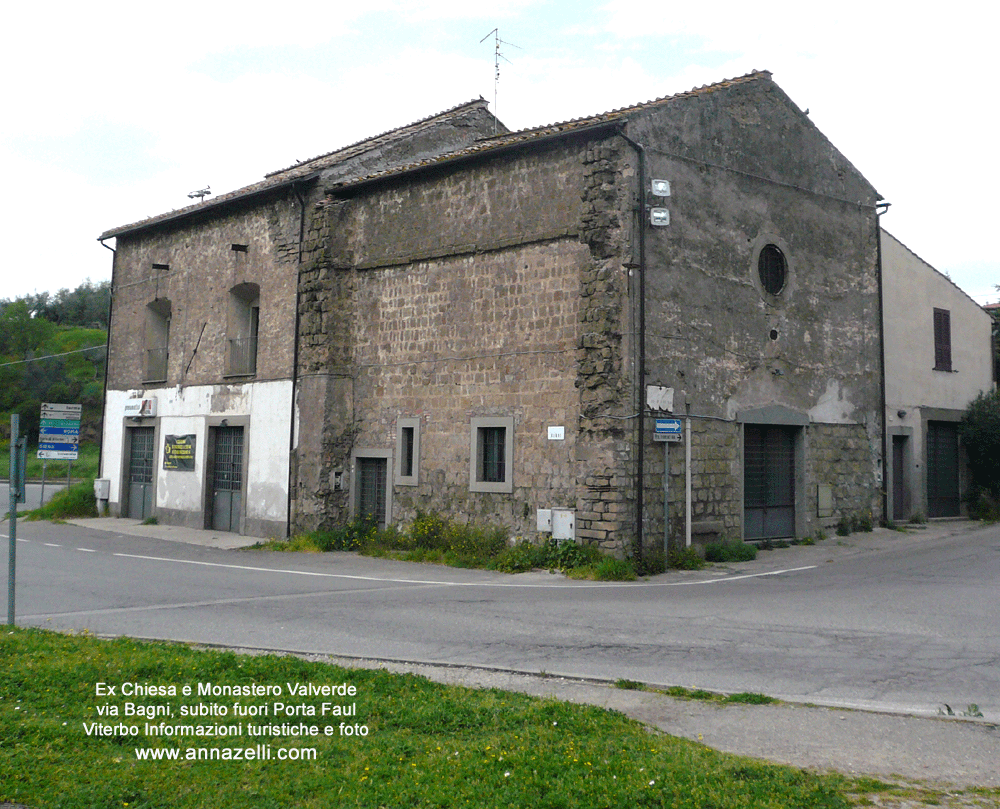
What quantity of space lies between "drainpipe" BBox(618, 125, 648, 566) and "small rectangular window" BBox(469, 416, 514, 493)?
2.59 metres

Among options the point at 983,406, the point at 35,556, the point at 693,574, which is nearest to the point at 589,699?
the point at 693,574

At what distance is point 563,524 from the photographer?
14.9 meters

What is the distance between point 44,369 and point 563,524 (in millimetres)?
51914

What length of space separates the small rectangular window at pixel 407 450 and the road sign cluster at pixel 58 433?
33.7 ft

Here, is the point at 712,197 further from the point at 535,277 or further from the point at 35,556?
the point at 35,556

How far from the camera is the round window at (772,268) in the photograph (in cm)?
1752

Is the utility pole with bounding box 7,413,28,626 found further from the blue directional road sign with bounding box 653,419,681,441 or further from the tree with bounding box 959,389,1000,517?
the tree with bounding box 959,389,1000,517

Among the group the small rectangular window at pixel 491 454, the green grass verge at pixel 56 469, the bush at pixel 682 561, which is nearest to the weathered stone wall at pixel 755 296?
the bush at pixel 682 561

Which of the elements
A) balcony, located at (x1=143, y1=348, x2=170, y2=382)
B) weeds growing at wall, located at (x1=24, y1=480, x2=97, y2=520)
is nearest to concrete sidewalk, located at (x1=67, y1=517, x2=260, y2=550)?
weeds growing at wall, located at (x1=24, y1=480, x2=97, y2=520)

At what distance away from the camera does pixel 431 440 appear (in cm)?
1752

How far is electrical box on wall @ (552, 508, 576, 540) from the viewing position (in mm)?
14742

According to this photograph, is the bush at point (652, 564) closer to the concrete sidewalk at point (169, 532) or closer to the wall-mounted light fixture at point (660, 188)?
the wall-mounted light fixture at point (660, 188)

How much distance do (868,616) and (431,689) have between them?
568 centimetres

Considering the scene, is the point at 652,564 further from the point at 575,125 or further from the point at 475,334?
the point at 575,125
